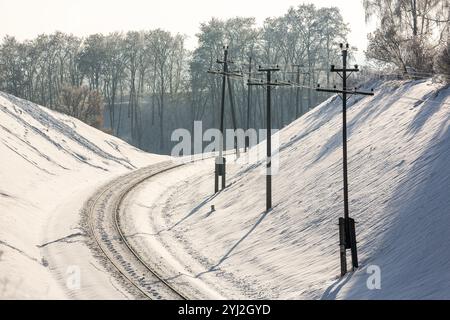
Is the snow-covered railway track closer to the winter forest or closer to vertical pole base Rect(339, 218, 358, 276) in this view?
vertical pole base Rect(339, 218, 358, 276)

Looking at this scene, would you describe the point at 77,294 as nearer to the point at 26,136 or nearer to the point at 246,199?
the point at 246,199

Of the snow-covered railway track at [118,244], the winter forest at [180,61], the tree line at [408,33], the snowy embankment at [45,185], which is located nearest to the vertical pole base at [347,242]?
the snow-covered railway track at [118,244]

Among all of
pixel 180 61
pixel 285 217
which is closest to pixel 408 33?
pixel 285 217

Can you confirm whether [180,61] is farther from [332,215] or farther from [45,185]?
[332,215]

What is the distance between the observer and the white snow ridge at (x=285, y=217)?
68.9ft

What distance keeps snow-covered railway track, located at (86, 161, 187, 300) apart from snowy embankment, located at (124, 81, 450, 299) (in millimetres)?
1169

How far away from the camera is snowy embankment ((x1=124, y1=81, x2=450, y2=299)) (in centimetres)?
2047

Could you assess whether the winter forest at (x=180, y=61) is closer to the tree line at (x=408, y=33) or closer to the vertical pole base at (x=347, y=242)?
the tree line at (x=408, y=33)

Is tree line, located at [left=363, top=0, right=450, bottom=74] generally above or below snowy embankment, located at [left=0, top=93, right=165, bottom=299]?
above

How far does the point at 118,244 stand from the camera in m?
28.1

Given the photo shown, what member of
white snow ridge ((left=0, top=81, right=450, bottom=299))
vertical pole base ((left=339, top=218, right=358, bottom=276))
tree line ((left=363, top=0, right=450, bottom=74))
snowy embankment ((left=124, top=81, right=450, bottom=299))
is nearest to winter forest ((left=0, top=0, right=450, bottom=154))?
tree line ((left=363, top=0, right=450, bottom=74))

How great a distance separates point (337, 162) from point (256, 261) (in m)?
9.66

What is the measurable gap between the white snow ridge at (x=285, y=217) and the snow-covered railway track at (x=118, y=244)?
53cm
